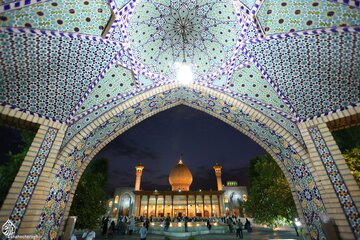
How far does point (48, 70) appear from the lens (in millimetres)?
4289

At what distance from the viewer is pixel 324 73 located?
4.31m

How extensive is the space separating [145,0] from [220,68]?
2.39 m

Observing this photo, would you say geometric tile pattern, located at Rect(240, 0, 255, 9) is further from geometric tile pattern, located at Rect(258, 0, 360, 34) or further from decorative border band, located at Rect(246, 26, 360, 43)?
decorative border band, located at Rect(246, 26, 360, 43)

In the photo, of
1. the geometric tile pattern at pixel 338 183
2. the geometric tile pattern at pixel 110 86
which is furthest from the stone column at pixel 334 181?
the geometric tile pattern at pixel 110 86

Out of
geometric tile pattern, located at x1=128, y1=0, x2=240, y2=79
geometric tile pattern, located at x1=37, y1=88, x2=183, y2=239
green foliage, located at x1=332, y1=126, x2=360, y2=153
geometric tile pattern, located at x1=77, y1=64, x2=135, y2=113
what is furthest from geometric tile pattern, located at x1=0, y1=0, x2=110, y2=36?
green foliage, located at x1=332, y1=126, x2=360, y2=153

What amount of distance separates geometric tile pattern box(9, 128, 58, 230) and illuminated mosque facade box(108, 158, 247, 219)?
1665 centimetres

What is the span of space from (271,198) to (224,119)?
18.2ft

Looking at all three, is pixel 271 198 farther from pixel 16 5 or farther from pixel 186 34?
pixel 16 5

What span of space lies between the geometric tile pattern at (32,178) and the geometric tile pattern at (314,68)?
498 centimetres

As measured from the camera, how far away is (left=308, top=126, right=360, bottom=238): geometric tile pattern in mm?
3678

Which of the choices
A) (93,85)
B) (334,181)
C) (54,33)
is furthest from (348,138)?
→ (54,33)

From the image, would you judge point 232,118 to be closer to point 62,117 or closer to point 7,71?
point 62,117

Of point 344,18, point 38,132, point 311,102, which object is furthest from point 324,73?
point 38,132

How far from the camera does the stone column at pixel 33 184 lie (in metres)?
3.68
